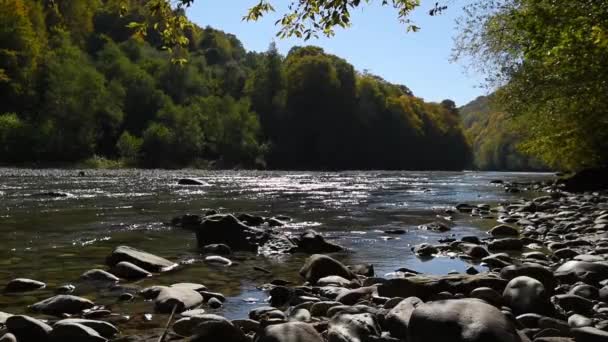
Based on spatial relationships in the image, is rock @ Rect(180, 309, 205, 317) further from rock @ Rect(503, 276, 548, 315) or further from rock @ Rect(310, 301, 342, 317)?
rock @ Rect(503, 276, 548, 315)

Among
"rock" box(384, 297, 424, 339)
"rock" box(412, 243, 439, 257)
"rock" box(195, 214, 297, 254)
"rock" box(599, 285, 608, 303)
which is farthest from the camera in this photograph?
"rock" box(195, 214, 297, 254)

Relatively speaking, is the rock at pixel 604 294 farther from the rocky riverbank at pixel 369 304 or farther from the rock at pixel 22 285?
the rock at pixel 22 285

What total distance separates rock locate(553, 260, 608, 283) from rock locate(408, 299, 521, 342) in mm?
3452

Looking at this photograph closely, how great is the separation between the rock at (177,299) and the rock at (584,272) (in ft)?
17.3

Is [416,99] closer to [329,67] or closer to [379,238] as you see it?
[329,67]

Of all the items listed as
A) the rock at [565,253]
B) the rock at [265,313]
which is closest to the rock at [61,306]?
the rock at [265,313]

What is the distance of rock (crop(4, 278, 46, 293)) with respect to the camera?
305 inches

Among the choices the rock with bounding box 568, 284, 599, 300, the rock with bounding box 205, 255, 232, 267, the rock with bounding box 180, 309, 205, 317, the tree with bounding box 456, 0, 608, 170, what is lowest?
the rock with bounding box 205, 255, 232, 267

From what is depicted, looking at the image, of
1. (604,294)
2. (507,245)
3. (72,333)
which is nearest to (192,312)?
(72,333)

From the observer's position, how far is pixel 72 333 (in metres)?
5.46

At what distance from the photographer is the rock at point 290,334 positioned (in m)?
5.09

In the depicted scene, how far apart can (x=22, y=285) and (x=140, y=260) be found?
6.58 ft

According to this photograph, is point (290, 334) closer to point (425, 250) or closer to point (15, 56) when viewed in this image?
point (425, 250)

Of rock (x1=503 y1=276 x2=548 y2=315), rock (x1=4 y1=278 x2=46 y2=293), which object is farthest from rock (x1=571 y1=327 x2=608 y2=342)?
rock (x1=4 y1=278 x2=46 y2=293)
